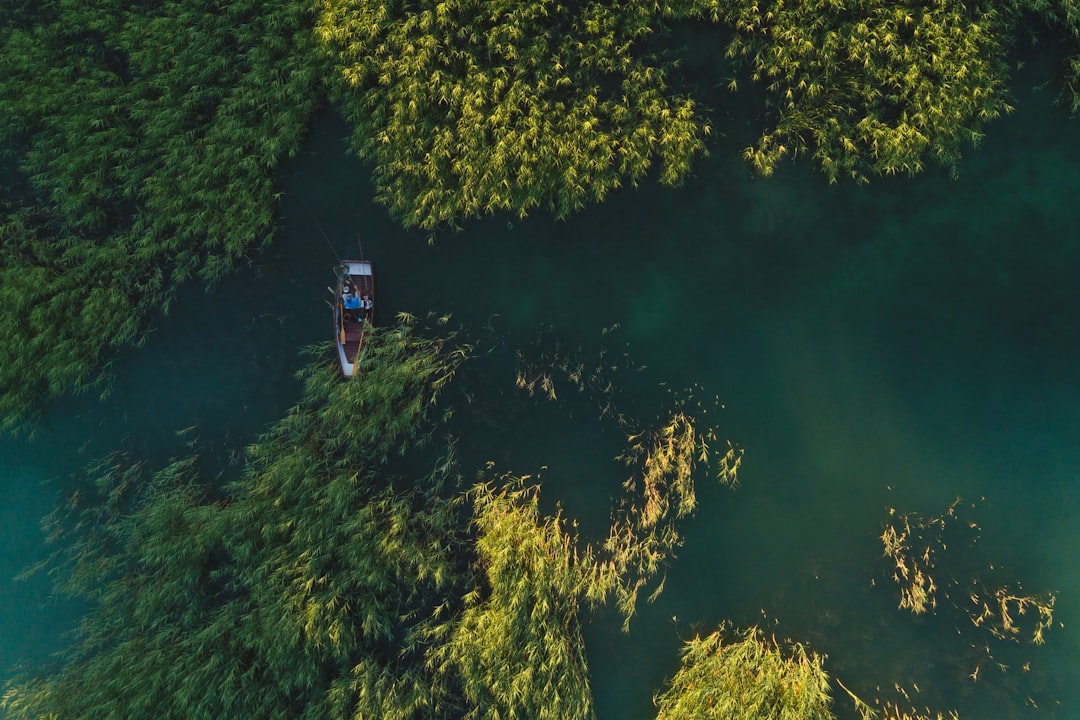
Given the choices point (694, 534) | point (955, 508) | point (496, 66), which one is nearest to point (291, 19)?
point (496, 66)

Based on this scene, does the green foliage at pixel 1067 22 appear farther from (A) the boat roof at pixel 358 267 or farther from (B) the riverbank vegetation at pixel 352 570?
(A) the boat roof at pixel 358 267

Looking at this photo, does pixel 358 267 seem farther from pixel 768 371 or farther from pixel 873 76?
pixel 873 76

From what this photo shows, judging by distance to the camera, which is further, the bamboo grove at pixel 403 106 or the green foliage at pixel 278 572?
the bamboo grove at pixel 403 106

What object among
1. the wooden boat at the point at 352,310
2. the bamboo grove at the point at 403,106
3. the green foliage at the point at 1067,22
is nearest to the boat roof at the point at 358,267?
the wooden boat at the point at 352,310

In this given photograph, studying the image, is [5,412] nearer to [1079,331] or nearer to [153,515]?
[153,515]

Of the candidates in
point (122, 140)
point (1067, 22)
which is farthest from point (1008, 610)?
point (122, 140)

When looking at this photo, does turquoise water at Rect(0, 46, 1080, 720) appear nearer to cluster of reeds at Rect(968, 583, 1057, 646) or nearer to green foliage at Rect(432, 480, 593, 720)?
cluster of reeds at Rect(968, 583, 1057, 646)
